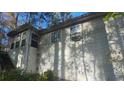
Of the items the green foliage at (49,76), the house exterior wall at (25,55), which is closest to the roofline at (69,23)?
the house exterior wall at (25,55)

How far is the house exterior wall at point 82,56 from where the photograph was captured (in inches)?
287

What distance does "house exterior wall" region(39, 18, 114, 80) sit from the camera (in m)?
7.28

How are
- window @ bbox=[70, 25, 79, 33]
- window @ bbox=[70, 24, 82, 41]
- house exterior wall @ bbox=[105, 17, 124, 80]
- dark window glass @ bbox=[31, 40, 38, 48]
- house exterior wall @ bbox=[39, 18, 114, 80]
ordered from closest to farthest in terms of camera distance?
house exterior wall @ bbox=[105, 17, 124, 80] → house exterior wall @ bbox=[39, 18, 114, 80] → window @ bbox=[70, 24, 82, 41] → window @ bbox=[70, 25, 79, 33] → dark window glass @ bbox=[31, 40, 38, 48]

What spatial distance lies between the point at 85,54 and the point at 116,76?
2172mm

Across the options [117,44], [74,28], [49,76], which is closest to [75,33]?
[74,28]

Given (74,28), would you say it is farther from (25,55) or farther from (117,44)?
(25,55)

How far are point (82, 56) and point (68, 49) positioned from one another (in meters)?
1.12

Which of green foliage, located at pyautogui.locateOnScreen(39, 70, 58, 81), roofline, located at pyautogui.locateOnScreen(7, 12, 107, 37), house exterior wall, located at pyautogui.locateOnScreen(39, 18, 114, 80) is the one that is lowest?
green foliage, located at pyautogui.locateOnScreen(39, 70, 58, 81)

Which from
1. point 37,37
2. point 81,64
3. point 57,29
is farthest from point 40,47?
point 81,64

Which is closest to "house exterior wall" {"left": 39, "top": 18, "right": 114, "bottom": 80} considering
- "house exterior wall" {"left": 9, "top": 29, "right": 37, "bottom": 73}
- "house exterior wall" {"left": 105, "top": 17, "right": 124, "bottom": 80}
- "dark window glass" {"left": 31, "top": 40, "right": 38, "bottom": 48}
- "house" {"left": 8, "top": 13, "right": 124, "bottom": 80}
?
"house" {"left": 8, "top": 13, "right": 124, "bottom": 80}

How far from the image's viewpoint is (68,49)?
871 centimetres

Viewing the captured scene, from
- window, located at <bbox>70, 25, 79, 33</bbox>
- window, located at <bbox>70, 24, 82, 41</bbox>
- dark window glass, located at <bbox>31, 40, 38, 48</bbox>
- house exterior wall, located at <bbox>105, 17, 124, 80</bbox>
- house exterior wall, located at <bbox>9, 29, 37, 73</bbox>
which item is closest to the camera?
house exterior wall, located at <bbox>105, 17, 124, 80</bbox>

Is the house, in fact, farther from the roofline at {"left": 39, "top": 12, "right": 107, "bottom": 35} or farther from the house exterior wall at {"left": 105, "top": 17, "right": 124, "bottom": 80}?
the house exterior wall at {"left": 105, "top": 17, "right": 124, "bottom": 80}
